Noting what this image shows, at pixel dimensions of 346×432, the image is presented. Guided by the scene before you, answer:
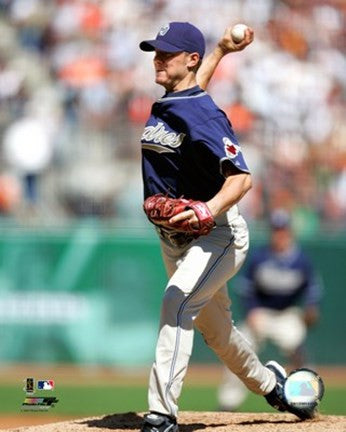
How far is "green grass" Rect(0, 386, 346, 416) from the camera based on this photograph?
9758 mm

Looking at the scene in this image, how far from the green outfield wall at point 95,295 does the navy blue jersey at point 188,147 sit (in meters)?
7.00

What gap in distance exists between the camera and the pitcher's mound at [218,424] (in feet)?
18.5

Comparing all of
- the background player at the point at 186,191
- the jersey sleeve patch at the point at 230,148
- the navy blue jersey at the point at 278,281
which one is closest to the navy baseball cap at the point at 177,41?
the background player at the point at 186,191

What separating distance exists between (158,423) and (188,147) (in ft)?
4.30

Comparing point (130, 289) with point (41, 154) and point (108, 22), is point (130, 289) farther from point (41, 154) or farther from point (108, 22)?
point (108, 22)

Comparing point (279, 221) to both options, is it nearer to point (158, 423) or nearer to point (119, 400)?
point (119, 400)

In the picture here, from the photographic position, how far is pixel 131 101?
41.8 ft

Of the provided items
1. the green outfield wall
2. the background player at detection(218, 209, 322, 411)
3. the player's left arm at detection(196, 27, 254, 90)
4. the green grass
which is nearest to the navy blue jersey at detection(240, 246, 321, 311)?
the background player at detection(218, 209, 322, 411)

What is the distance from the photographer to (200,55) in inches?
210

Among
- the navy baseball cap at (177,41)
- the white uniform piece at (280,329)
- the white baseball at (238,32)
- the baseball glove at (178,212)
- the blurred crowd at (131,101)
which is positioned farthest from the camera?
the blurred crowd at (131,101)

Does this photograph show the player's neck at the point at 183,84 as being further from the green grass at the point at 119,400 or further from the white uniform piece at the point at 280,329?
the white uniform piece at the point at 280,329

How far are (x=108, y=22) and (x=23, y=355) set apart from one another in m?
4.04

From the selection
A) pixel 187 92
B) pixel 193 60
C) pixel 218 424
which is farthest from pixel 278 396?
pixel 193 60

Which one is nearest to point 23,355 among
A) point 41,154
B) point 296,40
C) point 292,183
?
point 41,154
